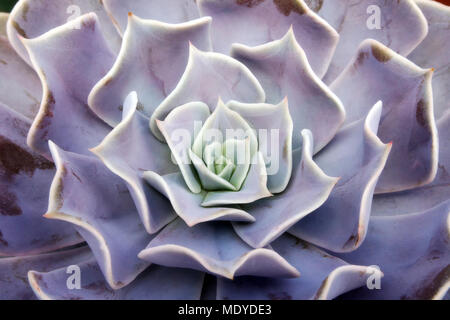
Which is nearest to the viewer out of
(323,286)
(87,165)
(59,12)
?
(323,286)

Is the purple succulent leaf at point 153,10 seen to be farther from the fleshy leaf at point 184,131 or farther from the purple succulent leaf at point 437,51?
the purple succulent leaf at point 437,51

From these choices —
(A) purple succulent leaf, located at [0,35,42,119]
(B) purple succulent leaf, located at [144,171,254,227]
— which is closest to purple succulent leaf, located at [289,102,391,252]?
(B) purple succulent leaf, located at [144,171,254,227]

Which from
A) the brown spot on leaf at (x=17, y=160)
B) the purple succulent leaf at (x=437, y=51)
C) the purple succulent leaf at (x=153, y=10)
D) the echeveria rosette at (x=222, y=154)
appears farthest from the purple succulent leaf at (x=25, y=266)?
the purple succulent leaf at (x=437, y=51)

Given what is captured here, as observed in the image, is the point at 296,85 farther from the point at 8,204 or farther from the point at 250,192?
the point at 8,204
